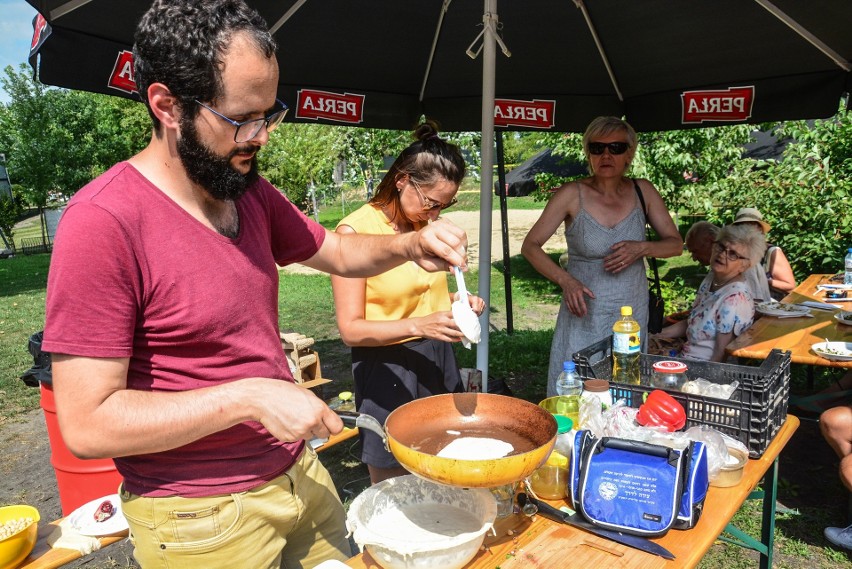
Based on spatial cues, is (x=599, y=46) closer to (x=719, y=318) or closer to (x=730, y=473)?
(x=719, y=318)

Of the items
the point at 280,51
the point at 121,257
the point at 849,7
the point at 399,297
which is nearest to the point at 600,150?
the point at 849,7

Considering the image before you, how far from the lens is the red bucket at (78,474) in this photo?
2570mm

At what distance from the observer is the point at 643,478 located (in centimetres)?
157

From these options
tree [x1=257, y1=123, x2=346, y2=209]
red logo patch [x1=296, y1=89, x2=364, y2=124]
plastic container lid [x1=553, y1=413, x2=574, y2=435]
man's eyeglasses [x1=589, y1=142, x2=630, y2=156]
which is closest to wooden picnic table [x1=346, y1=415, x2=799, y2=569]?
plastic container lid [x1=553, y1=413, x2=574, y2=435]

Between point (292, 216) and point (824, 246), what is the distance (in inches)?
249

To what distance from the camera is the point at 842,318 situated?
3910 mm

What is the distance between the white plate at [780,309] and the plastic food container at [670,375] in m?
2.38

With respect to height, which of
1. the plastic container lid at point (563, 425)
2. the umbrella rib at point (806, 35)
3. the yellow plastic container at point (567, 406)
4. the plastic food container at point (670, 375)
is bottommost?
the yellow plastic container at point (567, 406)

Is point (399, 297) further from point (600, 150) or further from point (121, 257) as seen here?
point (600, 150)

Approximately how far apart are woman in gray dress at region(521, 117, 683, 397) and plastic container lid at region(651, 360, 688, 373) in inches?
41.4

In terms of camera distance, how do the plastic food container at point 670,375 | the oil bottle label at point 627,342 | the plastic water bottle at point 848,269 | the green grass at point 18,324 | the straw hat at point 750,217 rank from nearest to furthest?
the plastic food container at point 670,375
the oil bottle label at point 627,342
the straw hat at point 750,217
the plastic water bottle at point 848,269
the green grass at point 18,324

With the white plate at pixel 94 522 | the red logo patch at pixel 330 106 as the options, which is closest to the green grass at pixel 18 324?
the white plate at pixel 94 522

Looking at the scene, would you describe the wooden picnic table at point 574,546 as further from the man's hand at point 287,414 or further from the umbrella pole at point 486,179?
the umbrella pole at point 486,179

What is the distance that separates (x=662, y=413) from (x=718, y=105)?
2.74m
